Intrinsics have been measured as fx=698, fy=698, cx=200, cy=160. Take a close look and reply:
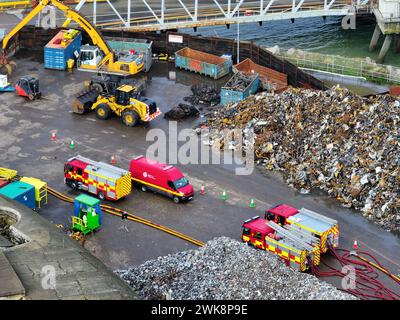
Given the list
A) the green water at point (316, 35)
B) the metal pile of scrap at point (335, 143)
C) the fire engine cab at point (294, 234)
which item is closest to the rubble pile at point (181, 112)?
the metal pile of scrap at point (335, 143)

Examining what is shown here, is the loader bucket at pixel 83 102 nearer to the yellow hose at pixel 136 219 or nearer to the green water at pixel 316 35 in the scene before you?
the yellow hose at pixel 136 219

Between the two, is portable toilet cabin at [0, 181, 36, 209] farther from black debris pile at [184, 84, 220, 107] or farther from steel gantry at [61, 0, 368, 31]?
steel gantry at [61, 0, 368, 31]

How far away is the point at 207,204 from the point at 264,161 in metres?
6.16

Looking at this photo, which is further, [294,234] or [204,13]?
[204,13]

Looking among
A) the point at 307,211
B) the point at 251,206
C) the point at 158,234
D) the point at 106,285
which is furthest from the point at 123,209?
the point at 106,285

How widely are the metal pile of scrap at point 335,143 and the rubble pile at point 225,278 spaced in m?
10.2

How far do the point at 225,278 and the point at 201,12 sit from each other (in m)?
47.9

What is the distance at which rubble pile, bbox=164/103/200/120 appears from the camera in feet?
156

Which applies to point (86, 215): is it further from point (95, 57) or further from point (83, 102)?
point (95, 57)

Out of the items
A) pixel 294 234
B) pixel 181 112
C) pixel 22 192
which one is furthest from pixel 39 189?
pixel 181 112

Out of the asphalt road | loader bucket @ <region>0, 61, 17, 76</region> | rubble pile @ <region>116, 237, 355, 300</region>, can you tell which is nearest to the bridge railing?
the asphalt road

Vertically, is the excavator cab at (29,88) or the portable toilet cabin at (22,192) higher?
the excavator cab at (29,88)

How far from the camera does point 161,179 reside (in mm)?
36906

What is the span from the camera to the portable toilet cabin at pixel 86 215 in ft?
110
